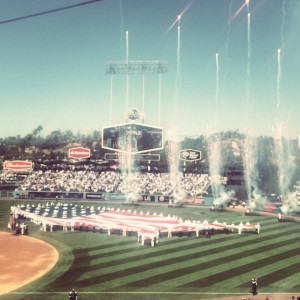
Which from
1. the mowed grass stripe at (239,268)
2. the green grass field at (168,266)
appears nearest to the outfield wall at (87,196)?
the green grass field at (168,266)

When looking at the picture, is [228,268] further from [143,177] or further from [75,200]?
[143,177]

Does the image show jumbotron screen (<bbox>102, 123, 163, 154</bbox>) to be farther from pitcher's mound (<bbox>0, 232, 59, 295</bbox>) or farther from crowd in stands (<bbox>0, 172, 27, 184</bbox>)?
crowd in stands (<bbox>0, 172, 27, 184</bbox>)

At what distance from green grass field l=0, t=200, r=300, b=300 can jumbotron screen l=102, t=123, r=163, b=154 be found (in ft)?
85.8

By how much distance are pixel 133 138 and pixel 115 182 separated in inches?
679

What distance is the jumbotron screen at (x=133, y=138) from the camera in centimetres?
6256

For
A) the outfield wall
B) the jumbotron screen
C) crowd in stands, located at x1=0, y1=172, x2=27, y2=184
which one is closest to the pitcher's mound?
the jumbotron screen

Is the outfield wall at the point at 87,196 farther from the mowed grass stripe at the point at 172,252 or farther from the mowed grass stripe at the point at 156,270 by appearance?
the mowed grass stripe at the point at 156,270

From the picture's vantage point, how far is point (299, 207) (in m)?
50.2

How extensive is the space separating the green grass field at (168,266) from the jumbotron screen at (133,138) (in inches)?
1029

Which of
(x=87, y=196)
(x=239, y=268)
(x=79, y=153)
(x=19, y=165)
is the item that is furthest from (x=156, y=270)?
(x=19, y=165)

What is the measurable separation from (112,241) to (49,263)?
7531 millimetres

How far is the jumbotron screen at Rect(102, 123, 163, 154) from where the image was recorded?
205 ft

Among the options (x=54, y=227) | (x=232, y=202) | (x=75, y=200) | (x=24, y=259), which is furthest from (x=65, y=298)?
(x=75, y=200)

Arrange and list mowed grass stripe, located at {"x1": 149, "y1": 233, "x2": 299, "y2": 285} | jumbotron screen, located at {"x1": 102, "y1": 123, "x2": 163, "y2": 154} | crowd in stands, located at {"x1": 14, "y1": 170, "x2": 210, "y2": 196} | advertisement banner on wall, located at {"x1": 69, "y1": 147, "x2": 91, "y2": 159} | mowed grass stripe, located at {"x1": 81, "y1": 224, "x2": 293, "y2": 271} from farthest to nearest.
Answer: advertisement banner on wall, located at {"x1": 69, "y1": 147, "x2": 91, "y2": 159} < crowd in stands, located at {"x1": 14, "y1": 170, "x2": 210, "y2": 196} < jumbotron screen, located at {"x1": 102, "y1": 123, "x2": 163, "y2": 154} < mowed grass stripe, located at {"x1": 81, "y1": 224, "x2": 293, "y2": 271} < mowed grass stripe, located at {"x1": 149, "y1": 233, "x2": 299, "y2": 285}
